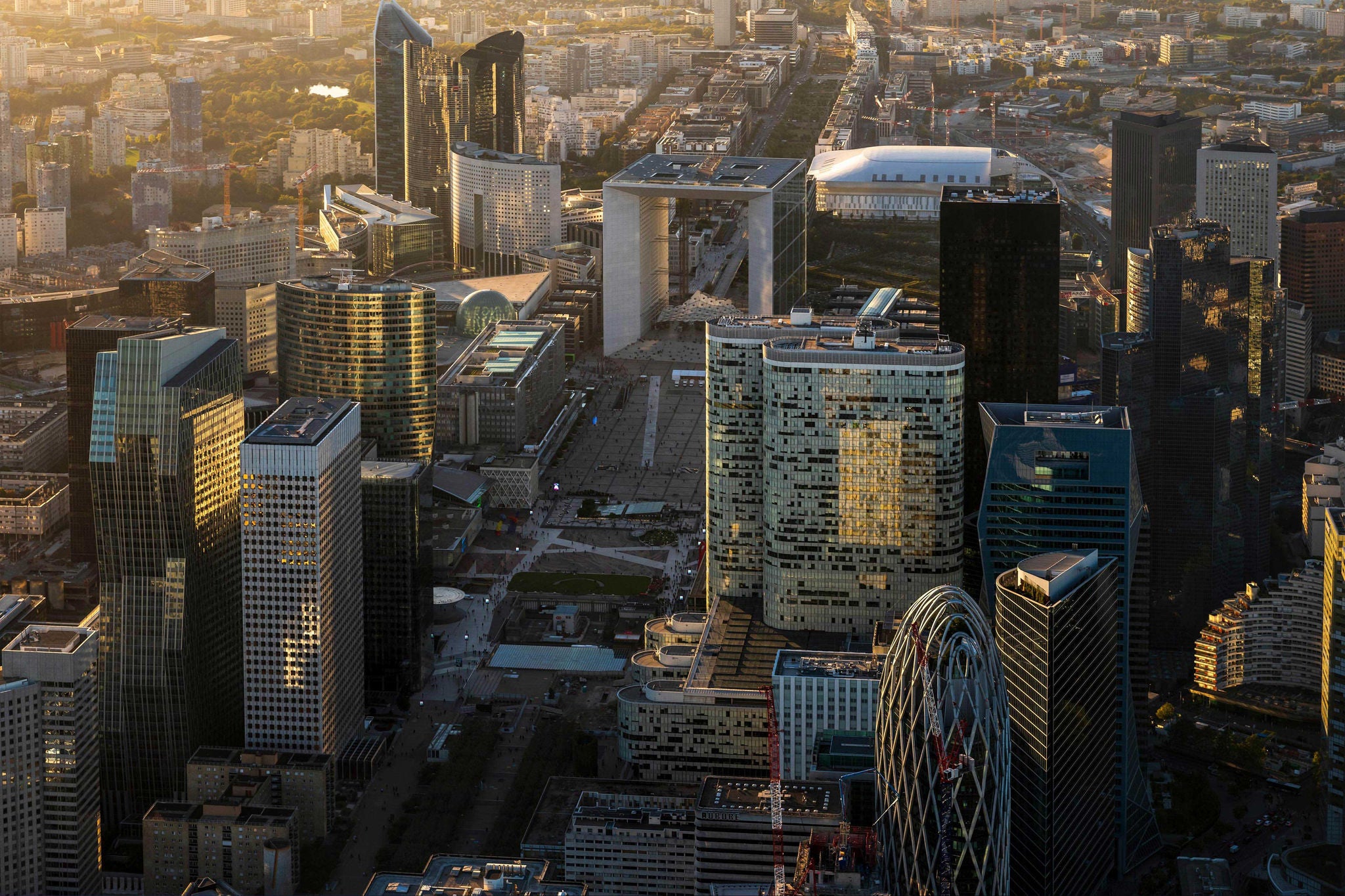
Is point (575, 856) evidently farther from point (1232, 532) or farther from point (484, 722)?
point (1232, 532)

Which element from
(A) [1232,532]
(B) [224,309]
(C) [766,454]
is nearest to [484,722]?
(C) [766,454]

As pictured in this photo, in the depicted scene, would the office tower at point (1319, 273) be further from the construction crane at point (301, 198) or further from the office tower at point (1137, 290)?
the construction crane at point (301, 198)

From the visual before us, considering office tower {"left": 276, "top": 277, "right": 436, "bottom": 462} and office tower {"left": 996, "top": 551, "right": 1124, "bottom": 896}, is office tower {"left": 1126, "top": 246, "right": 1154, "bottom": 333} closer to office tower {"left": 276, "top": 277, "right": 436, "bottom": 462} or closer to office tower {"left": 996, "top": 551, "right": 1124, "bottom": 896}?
office tower {"left": 276, "top": 277, "right": 436, "bottom": 462}

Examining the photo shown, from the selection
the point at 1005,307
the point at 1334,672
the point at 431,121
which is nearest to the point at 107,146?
the point at 431,121

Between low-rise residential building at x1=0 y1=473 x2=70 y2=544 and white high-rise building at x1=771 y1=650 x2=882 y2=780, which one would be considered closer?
white high-rise building at x1=771 y1=650 x2=882 y2=780

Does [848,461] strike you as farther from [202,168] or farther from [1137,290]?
[202,168]

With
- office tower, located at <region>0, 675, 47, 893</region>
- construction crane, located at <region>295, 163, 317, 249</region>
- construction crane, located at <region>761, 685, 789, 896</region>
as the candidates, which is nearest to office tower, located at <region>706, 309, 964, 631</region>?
construction crane, located at <region>761, 685, 789, 896</region>
